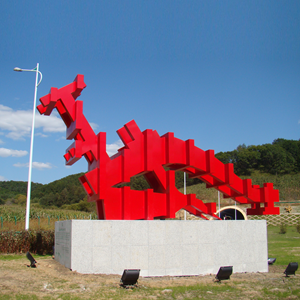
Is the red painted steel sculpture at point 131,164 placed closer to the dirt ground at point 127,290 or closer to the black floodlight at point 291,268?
the dirt ground at point 127,290

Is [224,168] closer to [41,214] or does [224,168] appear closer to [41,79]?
[41,79]

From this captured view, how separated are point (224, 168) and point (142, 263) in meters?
5.38

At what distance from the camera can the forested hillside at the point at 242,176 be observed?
206 ft

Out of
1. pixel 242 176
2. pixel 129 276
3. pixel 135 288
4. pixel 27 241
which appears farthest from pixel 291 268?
pixel 242 176

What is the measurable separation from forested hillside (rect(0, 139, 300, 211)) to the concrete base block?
48.1 metres

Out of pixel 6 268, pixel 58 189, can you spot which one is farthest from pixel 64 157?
pixel 58 189

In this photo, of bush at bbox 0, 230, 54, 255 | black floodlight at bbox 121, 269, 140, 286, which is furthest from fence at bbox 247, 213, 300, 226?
black floodlight at bbox 121, 269, 140, 286

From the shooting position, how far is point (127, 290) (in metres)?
8.21

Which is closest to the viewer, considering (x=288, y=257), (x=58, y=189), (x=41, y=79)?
(x=288, y=257)

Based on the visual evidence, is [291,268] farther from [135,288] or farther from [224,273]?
[135,288]

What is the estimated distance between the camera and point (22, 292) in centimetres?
762

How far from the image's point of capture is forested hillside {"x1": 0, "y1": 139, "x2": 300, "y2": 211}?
6291cm

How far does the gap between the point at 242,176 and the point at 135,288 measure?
69800mm

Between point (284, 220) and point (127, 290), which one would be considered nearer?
point (127, 290)
